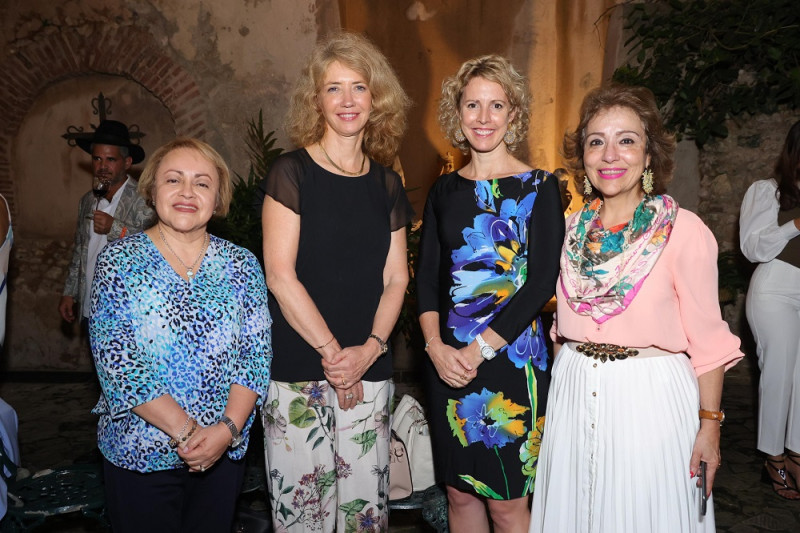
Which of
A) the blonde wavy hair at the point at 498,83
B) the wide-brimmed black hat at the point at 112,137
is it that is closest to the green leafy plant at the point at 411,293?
the wide-brimmed black hat at the point at 112,137

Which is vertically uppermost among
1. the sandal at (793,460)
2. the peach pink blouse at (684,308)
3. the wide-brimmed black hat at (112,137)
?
the wide-brimmed black hat at (112,137)

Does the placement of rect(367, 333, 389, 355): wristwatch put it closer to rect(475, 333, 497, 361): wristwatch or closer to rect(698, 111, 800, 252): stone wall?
rect(475, 333, 497, 361): wristwatch

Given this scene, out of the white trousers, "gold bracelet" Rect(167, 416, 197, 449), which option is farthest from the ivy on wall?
"gold bracelet" Rect(167, 416, 197, 449)

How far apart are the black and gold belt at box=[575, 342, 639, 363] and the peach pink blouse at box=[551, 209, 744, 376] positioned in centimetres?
2

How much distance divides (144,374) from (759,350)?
12.1 feet

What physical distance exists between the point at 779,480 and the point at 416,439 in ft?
7.58

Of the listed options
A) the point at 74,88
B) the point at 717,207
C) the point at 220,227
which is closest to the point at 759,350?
the point at 717,207

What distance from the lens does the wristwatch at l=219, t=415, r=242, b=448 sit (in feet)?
7.34

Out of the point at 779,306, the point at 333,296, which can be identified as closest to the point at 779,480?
the point at 779,306

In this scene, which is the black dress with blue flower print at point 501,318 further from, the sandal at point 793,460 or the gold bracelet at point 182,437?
the sandal at point 793,460

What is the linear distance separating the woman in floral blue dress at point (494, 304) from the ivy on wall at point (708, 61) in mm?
4366

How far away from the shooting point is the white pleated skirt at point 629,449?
2.14 meters

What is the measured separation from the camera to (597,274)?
2293 millimetres

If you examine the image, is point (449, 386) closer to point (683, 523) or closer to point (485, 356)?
point (485, 356)
